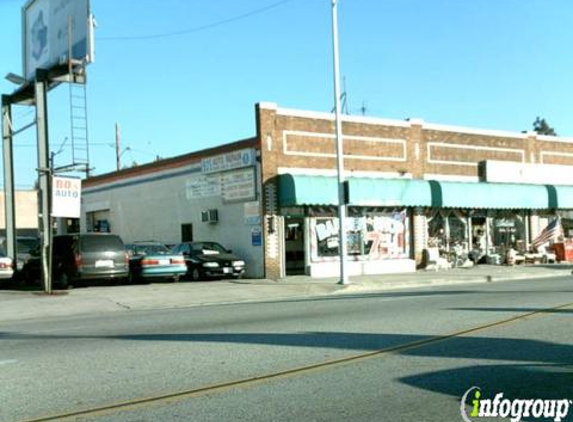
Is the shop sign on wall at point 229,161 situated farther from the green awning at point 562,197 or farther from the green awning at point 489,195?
the green awning at point 562,197

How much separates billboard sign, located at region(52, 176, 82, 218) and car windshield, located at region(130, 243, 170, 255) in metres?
4.11

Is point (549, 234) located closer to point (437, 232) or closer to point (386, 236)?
point (437, 232)

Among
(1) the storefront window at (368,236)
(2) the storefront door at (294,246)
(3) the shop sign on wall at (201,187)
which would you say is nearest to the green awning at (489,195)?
(1) the storefront window at (368,236)

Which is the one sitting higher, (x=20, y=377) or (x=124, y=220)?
(x=124, y=220)

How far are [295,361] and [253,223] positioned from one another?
17.1m

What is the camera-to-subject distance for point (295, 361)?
8.52 meters

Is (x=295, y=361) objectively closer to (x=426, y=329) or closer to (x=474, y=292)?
(x=426, y=329)

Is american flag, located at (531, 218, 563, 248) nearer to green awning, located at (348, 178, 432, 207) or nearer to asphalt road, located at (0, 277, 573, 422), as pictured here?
green awning, located at (348, 178, 432, 207)

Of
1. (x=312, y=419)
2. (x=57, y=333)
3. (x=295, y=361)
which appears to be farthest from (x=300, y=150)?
(x=312, y=419)

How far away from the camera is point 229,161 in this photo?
2648 cm

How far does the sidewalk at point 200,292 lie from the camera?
17.2m

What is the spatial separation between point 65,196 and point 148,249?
4.73 metres

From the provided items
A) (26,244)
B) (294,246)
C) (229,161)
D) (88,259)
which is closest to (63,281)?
(88,259)

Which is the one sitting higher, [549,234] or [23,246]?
[23,246]
